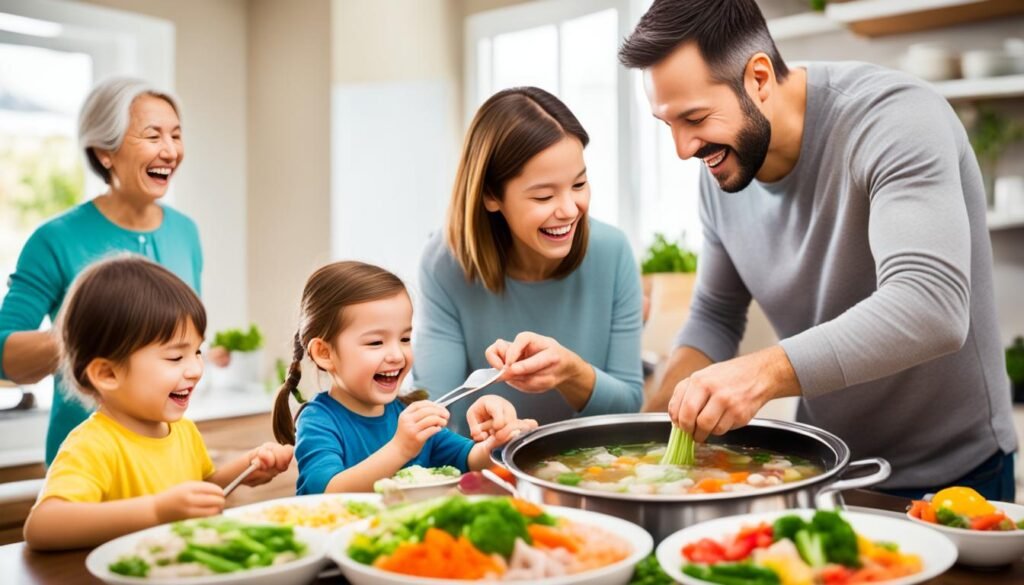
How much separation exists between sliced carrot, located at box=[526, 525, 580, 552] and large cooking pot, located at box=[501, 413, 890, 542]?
111 millimetres

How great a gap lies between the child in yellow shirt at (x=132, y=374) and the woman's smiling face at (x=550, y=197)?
63 centimetres

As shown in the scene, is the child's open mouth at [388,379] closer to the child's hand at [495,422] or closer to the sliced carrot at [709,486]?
the child's hand at [495,422]

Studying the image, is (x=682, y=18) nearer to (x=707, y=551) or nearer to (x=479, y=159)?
(x=479, y=159)

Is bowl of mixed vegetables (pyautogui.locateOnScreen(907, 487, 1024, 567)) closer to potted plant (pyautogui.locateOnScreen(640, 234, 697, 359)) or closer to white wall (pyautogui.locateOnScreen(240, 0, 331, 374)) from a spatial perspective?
potted plant (pyautogui.locateOnScreen(640, 234, 697, 359))

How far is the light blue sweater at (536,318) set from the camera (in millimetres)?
1971

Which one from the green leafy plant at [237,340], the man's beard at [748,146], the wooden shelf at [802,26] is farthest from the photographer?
the green leafy plant at [237,340]

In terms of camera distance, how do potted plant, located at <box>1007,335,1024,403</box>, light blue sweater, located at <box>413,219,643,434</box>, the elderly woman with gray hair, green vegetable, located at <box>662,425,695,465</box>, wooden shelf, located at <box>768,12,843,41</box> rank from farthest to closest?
wooden shelf, located at <box>768,12,843,41</box>, potted plant, located at <box>1007,335,1024,403</box>, the elderly woman with gray hair, light blue sweater, located at <box>413,219,643,434</box>, green vegetable, located at <box>662,425,695,465</box>

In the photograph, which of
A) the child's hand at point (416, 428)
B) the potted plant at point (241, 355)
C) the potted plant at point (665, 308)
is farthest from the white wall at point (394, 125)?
the child's hand at point (416, 428)

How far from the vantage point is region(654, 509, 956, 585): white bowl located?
36.9 inches

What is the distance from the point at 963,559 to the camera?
43.3 inches

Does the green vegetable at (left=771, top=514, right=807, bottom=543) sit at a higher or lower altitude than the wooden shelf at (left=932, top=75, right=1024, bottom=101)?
lower

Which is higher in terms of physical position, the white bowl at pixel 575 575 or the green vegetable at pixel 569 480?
the green vegetable at pixel 569 480

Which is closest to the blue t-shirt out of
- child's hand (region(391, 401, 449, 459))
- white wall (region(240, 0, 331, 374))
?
child's hand (region(391, 401, 449, 459))

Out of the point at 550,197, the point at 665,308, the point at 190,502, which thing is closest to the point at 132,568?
the point at 190,502
